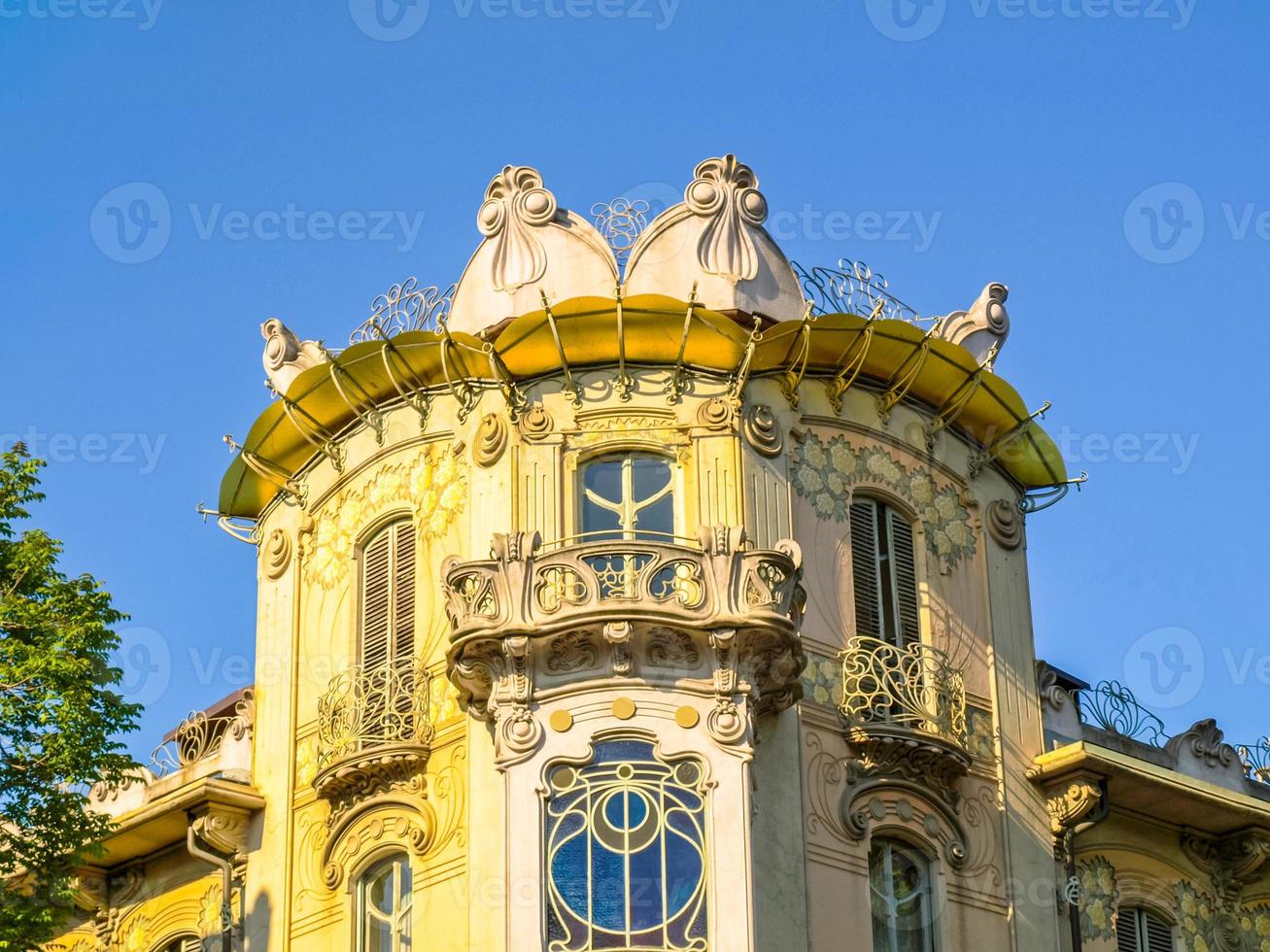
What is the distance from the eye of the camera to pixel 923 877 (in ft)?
111

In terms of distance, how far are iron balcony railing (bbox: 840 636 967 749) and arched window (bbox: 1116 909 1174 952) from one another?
3989mm

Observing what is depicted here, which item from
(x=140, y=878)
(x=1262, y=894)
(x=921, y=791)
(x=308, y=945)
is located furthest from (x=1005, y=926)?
(x=140, y=878)

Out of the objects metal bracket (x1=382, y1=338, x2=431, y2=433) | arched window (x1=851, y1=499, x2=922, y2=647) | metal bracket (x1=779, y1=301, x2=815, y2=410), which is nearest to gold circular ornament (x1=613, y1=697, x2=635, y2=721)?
arched window (x1=851, y1=499, x2=922, y2=647)

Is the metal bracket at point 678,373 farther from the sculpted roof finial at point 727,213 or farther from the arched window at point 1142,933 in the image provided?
the arched window at point 1142,933

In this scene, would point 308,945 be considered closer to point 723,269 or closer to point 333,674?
point 333,674

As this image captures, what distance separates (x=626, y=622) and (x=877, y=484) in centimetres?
532

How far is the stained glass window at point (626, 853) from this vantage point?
101 ft

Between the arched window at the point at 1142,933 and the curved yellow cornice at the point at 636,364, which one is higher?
the curved yellow cornice at the point at 636,364

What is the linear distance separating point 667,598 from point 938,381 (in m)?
6.14

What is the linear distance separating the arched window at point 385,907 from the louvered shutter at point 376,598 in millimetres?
2646

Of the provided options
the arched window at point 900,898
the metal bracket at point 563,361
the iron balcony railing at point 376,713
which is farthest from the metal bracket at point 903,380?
the iron balcony railing at point 376,713

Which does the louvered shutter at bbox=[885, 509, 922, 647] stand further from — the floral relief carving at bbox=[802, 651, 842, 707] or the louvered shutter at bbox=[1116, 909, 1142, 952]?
the louvered shutter at bbox=[1116, 909, 1142, 952]

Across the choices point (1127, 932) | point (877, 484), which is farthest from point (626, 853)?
point (1127, 932)

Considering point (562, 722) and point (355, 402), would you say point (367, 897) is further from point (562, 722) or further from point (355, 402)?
point (355, 402)
